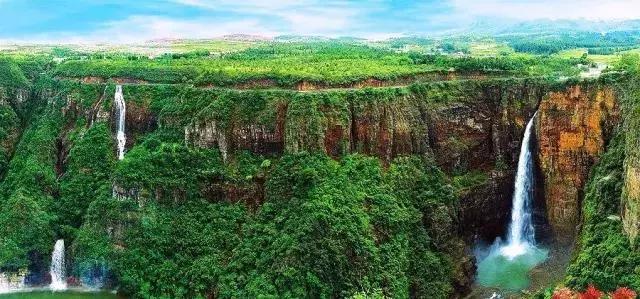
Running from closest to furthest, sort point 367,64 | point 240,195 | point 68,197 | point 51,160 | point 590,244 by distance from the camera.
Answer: point 590,244 → point 240,195 → point 68,197 → point 51,160 → point 367,64

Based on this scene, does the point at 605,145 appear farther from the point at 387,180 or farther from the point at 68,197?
the point at 68,197

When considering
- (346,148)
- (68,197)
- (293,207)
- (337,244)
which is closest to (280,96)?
(346,148)

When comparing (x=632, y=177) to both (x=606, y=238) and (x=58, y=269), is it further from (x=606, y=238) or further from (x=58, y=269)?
(x=58, y=269)

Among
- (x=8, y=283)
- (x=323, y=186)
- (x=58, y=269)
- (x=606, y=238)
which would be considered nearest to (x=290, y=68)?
(x=323, y=186)

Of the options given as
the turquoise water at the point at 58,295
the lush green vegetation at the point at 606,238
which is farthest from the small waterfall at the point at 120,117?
the lush green vegetation at the point at 606,238

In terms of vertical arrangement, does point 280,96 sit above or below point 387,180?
above

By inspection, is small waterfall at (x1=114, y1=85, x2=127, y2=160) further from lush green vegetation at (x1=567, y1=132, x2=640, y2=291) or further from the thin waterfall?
lush green vegetation at (x1=567, y1=132, x2=640, y2=291)
